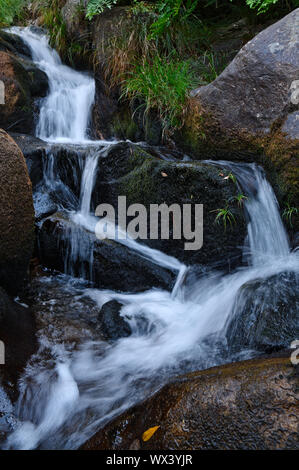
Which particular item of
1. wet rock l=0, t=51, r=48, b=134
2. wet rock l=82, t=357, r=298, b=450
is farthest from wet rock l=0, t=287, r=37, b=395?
wet rock l=0, t=51, r=48, b=134

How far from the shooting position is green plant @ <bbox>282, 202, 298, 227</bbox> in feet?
12.9

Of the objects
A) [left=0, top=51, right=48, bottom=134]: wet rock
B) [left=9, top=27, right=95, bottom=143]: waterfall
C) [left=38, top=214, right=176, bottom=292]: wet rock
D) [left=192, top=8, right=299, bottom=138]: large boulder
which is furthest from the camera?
[left=9, top=27, right=95, bottom=143]: waterfall

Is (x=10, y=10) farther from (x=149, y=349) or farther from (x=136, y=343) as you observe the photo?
(x=149, y=349)

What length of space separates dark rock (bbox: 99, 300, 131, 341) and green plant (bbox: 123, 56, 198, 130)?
284 centimetres

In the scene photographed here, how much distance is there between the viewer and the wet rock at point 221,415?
1.52 metres

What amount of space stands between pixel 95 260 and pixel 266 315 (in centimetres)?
183

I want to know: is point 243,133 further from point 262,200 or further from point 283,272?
point 283,272

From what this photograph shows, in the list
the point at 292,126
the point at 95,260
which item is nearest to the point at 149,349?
the point at 95,260

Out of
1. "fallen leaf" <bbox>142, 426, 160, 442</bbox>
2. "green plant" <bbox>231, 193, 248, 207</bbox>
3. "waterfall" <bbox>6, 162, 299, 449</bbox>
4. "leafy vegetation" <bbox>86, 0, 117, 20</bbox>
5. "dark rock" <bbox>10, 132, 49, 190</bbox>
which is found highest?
"leafy vegetation" <bbox>86, 0, 117, 20</bbox>

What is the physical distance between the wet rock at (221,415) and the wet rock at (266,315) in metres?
0.82

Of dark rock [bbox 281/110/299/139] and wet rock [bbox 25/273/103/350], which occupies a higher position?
dark rock [bbox 281/110/299/139]

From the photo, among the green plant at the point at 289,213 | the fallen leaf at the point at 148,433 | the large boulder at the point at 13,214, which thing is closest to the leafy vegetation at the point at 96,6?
the large boulder at the point at 13,214

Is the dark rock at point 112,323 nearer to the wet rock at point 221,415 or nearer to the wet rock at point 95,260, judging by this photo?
the wet rock at point 95,260

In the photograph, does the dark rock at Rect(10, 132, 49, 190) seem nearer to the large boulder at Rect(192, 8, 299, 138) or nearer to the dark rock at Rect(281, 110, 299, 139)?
the large boulder at Rect(192, 8, 299, 138)
